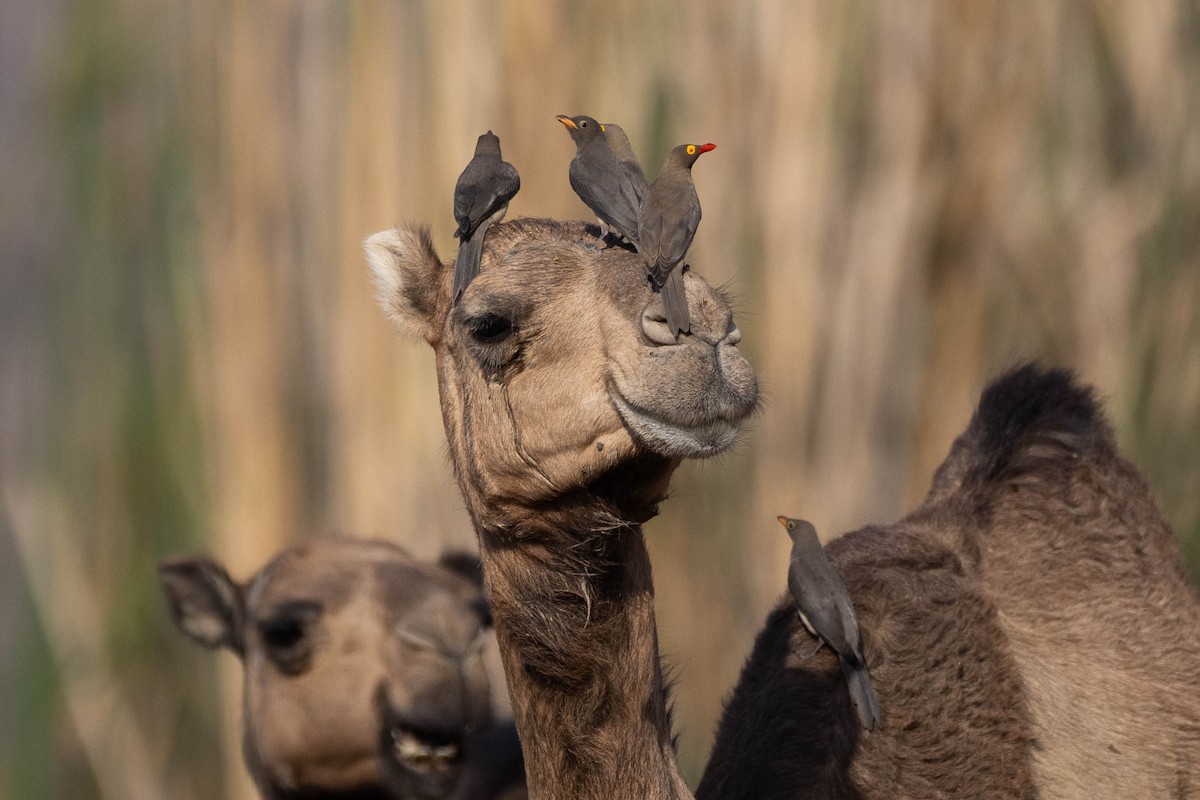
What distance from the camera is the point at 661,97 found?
568 centimetres

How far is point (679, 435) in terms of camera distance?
2.26m

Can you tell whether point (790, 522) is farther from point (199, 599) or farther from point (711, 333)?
point (199, 599)

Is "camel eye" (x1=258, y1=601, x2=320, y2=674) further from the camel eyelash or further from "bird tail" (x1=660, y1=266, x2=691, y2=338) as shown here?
"bird tail" (x1=660, y1=266, x2=691, y2=338)

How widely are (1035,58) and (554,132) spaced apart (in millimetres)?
1808

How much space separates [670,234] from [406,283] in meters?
0.69

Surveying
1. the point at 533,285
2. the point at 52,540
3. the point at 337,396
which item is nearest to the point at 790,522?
the point at 533,285

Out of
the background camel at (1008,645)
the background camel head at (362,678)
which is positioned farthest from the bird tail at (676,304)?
the background camel head at (362,678)

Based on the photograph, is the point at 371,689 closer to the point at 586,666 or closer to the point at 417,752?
the point at 417,752

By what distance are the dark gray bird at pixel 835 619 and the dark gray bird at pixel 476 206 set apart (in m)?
0.86

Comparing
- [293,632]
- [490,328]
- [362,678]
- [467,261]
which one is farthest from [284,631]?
[490,328]

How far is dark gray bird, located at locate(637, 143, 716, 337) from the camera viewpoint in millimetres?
2264

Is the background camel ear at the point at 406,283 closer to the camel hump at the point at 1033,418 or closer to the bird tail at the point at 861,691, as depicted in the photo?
the bird tail at the point at 861,691

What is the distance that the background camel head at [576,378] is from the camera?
226 cm

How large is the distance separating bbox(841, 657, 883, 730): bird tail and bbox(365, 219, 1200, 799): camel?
57mm
